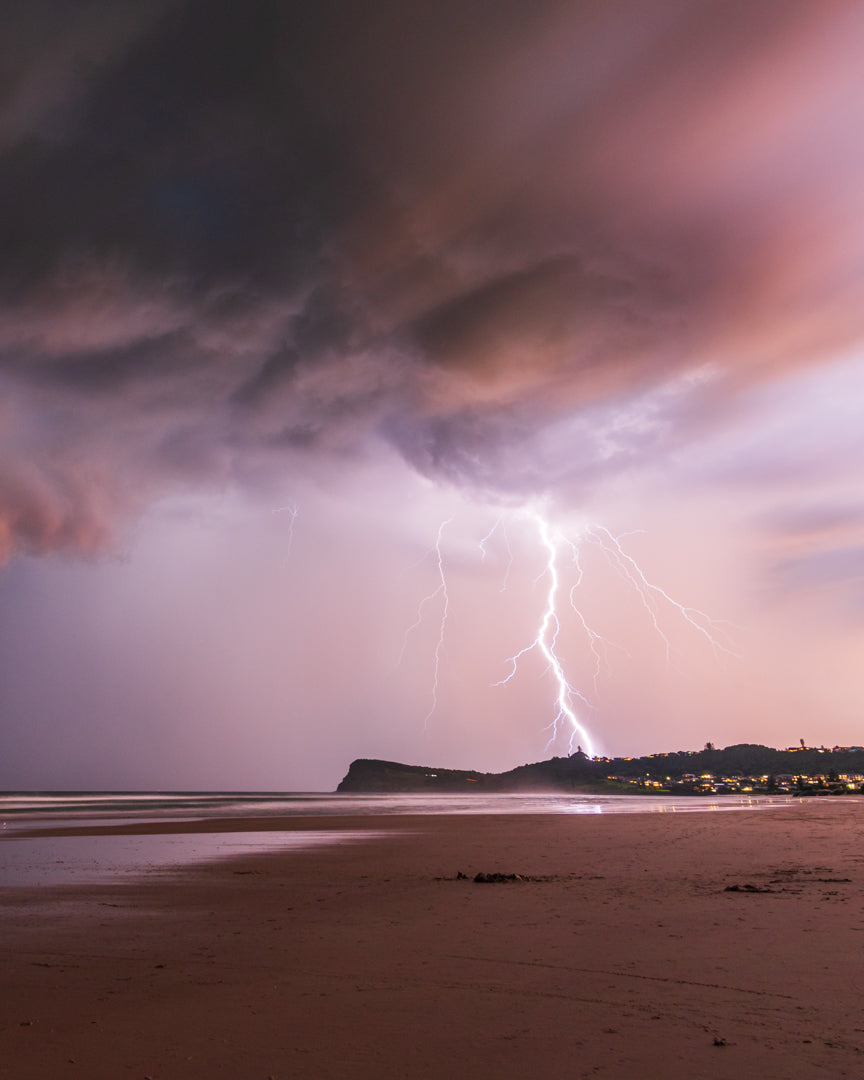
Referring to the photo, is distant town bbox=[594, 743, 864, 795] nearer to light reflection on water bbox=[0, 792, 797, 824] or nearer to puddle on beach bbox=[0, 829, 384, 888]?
light reflection on water bbox=[0, 792, 797, 824]

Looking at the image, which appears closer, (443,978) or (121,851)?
(443,978)

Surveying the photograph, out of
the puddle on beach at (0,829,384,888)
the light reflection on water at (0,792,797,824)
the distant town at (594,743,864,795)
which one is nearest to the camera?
the puddle on beach at (0,829,384,888)

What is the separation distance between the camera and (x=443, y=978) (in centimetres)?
692

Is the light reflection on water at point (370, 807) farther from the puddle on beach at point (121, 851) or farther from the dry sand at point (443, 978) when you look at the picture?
the dry sand at point (443, 978)

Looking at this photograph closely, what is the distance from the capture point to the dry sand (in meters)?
4.89

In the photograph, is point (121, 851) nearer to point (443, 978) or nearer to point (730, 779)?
point (443, 978)

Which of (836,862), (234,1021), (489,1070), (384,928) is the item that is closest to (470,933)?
(384,928)

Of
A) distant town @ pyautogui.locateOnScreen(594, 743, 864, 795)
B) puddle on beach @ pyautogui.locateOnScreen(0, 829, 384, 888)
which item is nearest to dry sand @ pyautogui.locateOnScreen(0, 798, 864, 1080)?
puddle on beach @ pyautogui.locateOnScreen(0, 829, 384, 888)

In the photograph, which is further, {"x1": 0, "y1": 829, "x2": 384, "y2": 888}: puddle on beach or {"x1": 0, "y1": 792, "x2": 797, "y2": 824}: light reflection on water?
{"x1": 0, "y1": 792, "x2": 797, "y2": 824}: light reflection on water

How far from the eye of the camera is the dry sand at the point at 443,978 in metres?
4.89

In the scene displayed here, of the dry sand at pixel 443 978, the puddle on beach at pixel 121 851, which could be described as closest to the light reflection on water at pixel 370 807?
the puddle on beach at pixel 121 851

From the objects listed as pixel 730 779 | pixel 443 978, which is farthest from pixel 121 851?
pixel 730 779

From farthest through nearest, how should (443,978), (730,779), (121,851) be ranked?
(730,779) < (121,851) < (443,978)

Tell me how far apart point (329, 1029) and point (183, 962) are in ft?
10.2
